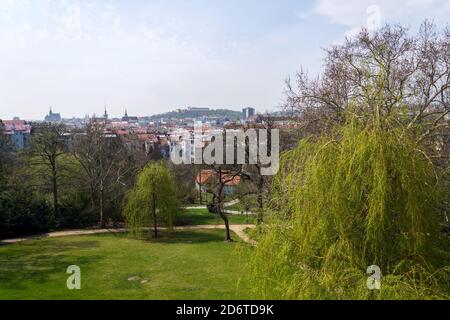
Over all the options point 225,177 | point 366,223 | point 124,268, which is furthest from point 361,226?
point 225,177

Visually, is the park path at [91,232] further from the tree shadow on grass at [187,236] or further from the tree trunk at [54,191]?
the tree trunk at [54,191]

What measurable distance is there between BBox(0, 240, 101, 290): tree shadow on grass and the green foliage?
457 inches

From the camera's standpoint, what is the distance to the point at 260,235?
682cm

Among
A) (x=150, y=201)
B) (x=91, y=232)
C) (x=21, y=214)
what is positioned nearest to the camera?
(x=150, y=201)

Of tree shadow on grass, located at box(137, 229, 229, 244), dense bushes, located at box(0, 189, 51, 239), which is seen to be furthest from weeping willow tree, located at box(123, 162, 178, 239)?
dense bushes, located at box(0, 189, 51, 239)

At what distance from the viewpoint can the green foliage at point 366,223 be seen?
5215mm

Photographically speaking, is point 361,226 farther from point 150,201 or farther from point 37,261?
point 150,201

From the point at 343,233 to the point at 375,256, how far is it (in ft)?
1.72

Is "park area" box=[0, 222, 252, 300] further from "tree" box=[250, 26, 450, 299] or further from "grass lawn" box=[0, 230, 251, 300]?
"tree" box=[250, 26, 450, 299]

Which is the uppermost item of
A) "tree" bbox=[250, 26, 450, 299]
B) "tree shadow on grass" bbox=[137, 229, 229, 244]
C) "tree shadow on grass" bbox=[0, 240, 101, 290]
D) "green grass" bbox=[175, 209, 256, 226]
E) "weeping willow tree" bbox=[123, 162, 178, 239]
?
"tree" bbox=[250, 26, 450, 299]

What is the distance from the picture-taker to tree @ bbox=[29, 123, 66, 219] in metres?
27.8

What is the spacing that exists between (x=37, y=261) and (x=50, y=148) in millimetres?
11809

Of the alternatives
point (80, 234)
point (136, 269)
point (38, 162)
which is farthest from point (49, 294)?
point (38, 162)

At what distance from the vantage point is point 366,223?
5348 mm
